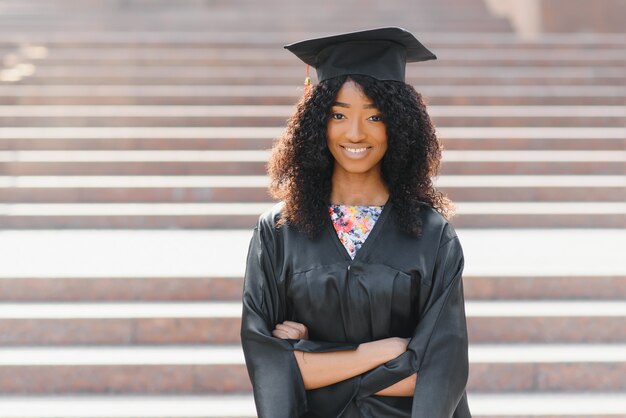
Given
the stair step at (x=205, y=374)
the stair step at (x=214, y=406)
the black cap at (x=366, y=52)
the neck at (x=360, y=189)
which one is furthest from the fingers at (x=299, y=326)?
the stair step at (x=205, y=374)

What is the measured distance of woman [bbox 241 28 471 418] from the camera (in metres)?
1.98

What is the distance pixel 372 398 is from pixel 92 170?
4238mm

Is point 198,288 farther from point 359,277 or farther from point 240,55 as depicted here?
point 240,55

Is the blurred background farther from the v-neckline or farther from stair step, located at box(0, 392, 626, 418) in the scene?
the v-neckline

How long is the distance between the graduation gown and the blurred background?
1.56 meters

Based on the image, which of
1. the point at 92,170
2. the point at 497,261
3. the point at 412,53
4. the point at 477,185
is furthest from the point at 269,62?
the point at 412,53

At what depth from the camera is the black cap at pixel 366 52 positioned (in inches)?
78.6

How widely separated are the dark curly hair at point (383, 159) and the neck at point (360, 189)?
23mm

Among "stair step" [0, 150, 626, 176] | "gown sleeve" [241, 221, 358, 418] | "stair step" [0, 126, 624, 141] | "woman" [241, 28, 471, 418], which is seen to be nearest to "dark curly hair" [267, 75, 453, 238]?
"woman" [241, 28, 471, 418]

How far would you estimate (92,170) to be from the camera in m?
5.75

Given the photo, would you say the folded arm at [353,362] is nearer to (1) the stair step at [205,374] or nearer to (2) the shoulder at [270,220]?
(2) the shoulder at [270,220]

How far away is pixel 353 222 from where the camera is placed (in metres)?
2.10

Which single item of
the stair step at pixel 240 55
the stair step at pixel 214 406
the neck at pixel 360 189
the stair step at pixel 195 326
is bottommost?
the stair step at pixel 214 406

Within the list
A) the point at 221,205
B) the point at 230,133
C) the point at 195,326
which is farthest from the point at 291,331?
the point at 230,133
